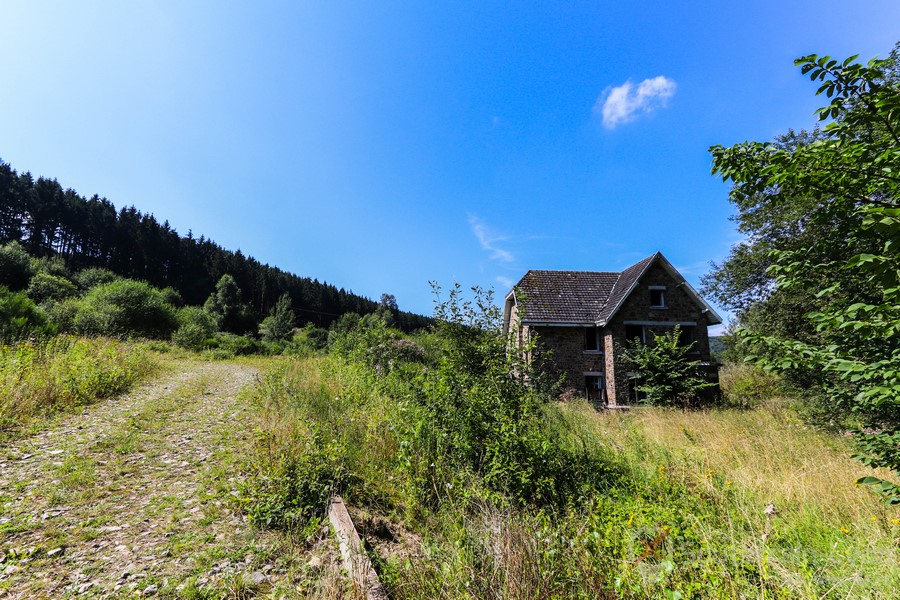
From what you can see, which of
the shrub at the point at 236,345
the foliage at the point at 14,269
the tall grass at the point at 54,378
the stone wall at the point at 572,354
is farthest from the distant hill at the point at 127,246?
the stone wall at the point at 572,354

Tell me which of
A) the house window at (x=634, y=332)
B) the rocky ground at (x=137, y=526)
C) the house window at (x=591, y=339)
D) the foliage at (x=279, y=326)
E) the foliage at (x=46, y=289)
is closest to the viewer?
the rocky ground at (x=137, y=526)

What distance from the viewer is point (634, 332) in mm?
19922

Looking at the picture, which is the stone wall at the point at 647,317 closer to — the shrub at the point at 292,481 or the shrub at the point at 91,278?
the shrub at the point at 292,481

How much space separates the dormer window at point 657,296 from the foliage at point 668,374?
8.51 feet

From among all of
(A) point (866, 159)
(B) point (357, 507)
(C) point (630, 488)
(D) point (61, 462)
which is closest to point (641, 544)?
(C) point (630, 488)

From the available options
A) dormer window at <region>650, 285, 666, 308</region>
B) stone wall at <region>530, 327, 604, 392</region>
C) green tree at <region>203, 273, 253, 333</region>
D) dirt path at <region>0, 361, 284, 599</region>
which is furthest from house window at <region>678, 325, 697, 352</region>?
green tree at <region>203, 273, 253, 333</region>

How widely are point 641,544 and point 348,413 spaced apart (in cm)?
524

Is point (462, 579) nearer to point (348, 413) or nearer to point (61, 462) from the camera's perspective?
point (348, 413)

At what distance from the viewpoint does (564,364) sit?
1994cm

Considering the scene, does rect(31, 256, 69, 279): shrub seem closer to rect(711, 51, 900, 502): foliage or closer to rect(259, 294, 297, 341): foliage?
rect(259, 294, 297, 341): foliage

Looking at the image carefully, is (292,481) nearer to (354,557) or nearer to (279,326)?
(354,557)

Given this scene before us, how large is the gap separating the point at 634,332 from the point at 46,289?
43655 mm

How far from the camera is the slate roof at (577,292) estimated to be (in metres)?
20.1

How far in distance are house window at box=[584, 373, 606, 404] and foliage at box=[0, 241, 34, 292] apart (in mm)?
43531
